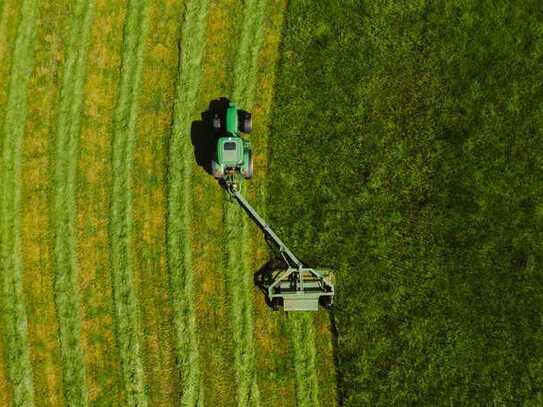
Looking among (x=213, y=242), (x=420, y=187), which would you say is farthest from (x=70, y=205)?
(x=420, y=187)

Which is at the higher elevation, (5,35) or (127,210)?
(5,35)

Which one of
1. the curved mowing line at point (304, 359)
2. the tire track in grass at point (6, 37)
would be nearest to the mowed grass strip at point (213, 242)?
the curved mowing line at point (304, 359)

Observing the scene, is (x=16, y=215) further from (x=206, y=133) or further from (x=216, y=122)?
(x=216, y=122)

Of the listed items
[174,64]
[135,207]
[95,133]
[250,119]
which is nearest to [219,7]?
[174,64]

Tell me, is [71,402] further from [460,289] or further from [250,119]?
[460,289]

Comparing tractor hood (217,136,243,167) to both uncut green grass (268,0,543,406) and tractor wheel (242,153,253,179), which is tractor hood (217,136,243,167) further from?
uncut green grass (268,0,543,406)

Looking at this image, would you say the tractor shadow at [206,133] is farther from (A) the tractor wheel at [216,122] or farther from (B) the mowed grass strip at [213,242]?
(A) the tractor wheel at [216,122]
